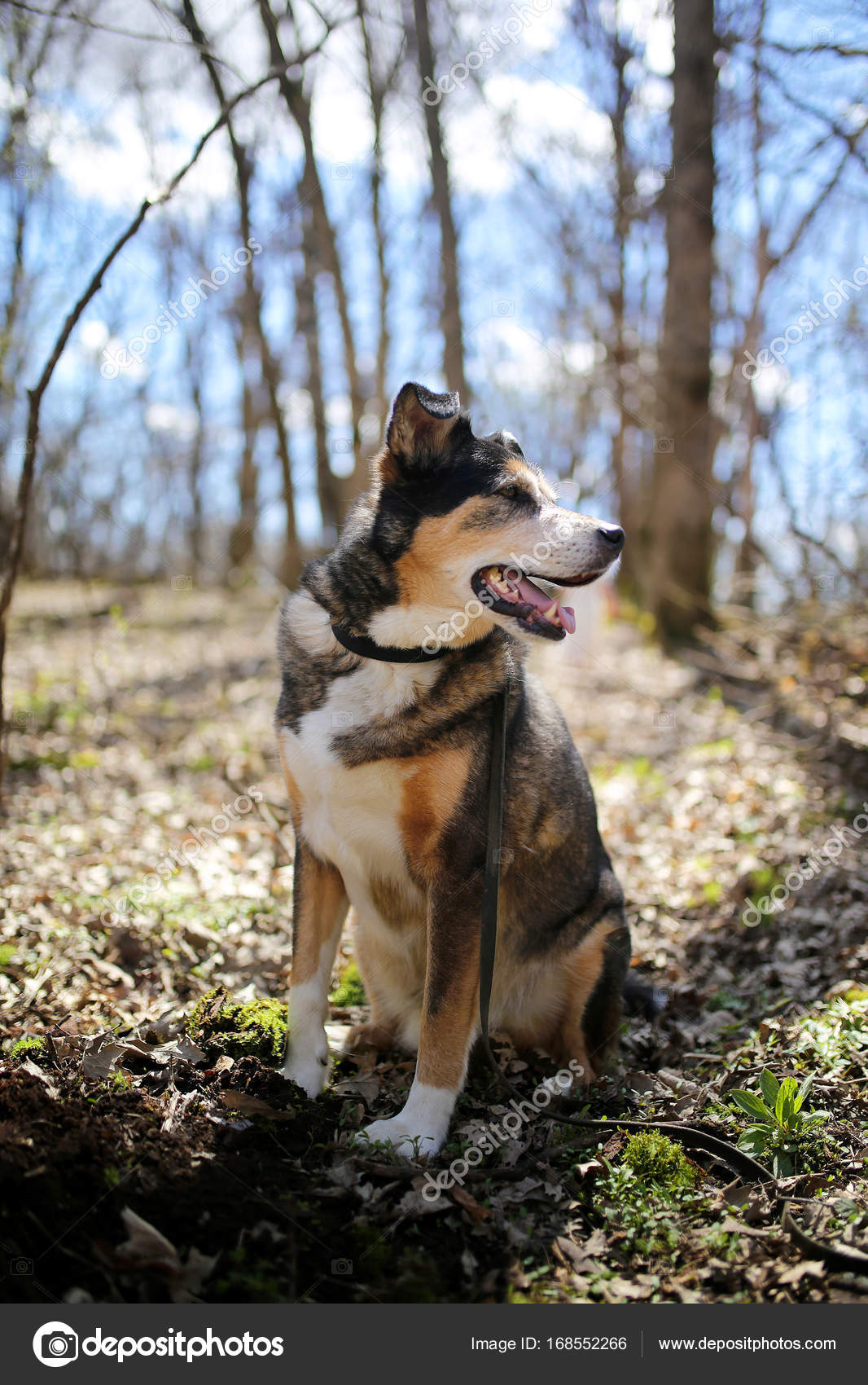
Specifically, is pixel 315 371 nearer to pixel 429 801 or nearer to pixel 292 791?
pixel 292 791

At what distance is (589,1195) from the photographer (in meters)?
2.95

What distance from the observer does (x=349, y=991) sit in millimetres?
4570

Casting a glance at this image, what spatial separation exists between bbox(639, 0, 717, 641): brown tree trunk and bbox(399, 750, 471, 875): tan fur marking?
943 cm

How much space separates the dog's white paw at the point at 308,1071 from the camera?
338 cm

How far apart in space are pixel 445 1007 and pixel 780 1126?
1.32m

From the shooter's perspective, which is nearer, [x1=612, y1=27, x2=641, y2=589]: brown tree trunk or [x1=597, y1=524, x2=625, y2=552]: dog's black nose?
[x1=597, y1=524, x2=625, y2=552]: dog's black nose

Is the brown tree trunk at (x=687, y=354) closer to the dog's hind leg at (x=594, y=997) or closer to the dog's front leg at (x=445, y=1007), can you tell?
the dog's hind leg at (x=594, y=997)

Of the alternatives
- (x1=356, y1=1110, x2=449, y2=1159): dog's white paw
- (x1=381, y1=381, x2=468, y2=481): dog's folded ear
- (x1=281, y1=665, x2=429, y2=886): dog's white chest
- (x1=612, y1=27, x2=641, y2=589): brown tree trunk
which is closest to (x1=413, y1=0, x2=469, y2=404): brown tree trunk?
(x1=612, y1=27, x2=641, y2=589): brown tree trunk

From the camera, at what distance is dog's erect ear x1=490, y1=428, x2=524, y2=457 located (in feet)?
12.2

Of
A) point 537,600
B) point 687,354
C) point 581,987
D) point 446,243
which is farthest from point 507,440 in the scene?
point 446,243

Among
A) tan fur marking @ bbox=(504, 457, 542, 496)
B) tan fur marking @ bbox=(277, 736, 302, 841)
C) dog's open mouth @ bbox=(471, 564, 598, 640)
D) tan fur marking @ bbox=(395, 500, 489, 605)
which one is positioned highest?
tan fur marking @ bbox=(504, 457, 542, 496)

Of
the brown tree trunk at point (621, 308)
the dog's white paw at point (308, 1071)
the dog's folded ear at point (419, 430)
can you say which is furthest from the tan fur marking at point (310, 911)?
the brown tree trunk at point (621, 308)

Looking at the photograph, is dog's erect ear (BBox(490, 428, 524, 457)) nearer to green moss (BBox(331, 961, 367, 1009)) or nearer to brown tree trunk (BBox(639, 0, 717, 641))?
green moss (BBox(331, 961, 367, 1009))
